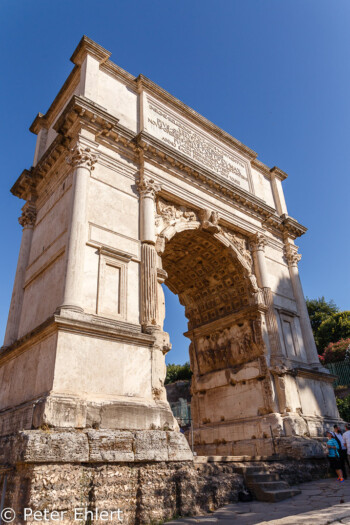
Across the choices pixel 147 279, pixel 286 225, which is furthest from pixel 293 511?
pixel 286 225

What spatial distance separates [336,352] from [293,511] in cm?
2268

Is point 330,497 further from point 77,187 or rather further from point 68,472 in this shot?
point 77,187

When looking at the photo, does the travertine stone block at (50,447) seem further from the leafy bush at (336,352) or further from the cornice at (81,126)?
the leafy bush at (336,352)

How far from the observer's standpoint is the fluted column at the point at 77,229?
729cm

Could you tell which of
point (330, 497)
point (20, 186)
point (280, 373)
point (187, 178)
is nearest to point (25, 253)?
point (20, 186)

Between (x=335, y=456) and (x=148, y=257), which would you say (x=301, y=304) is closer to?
(x=335, y=456)

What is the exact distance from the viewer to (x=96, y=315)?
24.6 ft

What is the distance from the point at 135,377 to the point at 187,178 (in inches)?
247

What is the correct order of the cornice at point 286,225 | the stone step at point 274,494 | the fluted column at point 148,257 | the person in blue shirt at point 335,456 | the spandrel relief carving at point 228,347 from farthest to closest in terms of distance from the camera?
the cornice at point 286,225
the spandrel relief carving at point 228,347
the person in blue shirt at point 335,456
the fluted column at point 148,257
the stone step at point 274,494

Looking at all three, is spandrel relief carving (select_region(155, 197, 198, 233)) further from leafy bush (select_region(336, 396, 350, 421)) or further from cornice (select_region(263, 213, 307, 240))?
leafy bush (select_region(336, 396, 350, 421))

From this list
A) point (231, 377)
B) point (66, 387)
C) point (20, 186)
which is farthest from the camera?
point (231, 377)

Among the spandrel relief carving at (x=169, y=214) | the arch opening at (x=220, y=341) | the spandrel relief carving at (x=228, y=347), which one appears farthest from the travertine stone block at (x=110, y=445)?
the spandrel relief carving at (x=228, y=347)

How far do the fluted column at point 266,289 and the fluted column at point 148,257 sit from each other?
4348 mm

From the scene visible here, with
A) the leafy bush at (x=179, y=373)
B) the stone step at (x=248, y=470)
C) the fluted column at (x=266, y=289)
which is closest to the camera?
the stone step at (x=248, y=470)
